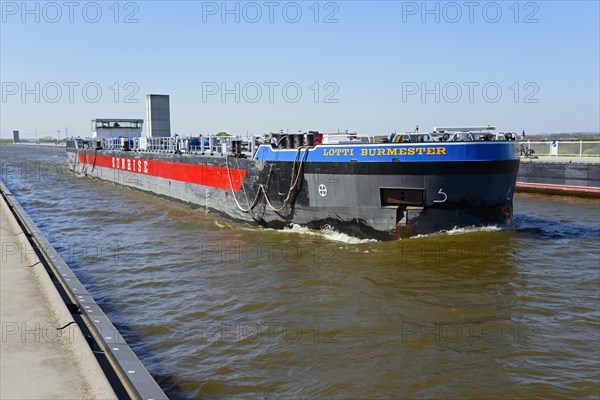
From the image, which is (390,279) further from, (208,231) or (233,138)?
(233,138)

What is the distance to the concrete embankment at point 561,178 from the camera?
2306 centimetres

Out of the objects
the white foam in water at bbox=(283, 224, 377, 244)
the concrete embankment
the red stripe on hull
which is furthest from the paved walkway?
the concrete embankment

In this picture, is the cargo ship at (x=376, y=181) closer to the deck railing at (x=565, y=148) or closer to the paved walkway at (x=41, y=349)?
the paved walkway at (x=41, y=349)

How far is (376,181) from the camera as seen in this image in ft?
41.8

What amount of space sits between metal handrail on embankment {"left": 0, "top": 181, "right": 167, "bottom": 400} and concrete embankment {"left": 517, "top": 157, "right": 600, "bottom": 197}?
2196cm

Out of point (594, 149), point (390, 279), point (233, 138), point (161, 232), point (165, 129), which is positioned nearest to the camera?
point (390, 279)

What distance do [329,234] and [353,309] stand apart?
546 cm

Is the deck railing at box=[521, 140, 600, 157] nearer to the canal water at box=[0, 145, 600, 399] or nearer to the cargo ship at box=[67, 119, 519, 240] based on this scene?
the canal water at box=[0, 145, 600, 399]

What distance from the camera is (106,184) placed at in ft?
107

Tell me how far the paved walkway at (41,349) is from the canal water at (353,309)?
121 centimetres

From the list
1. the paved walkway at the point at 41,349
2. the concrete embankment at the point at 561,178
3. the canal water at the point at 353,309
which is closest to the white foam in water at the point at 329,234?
the canal water at the point at 353,309

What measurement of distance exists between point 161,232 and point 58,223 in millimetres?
4605

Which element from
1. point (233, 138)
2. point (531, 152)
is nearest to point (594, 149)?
point (531, 152)

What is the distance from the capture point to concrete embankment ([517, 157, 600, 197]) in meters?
23.1
